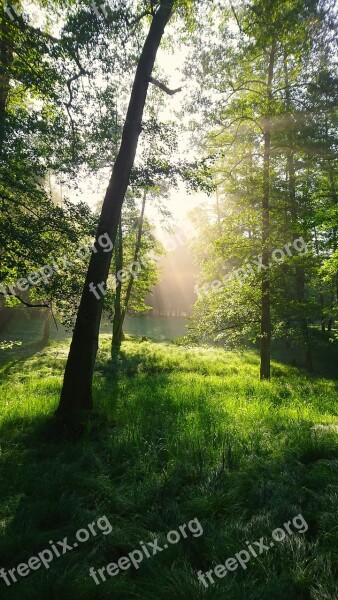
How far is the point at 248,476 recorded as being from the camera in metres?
4.10

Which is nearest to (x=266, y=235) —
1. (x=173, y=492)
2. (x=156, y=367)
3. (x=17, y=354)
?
(x=156, y=367)

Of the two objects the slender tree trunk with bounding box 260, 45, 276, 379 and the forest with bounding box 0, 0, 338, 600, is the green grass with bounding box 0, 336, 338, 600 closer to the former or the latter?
the forest with bounding box 0, 0, 338, 600

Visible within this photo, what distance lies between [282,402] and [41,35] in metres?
10.5

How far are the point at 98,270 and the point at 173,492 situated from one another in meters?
4.37

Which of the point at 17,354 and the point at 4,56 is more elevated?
the point at 4,56

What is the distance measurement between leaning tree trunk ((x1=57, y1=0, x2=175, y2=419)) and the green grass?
0.65 metres

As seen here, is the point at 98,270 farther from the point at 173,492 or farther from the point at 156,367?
the point at 156,367

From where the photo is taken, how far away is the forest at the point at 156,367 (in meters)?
2.84

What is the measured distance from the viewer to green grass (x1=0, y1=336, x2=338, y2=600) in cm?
252

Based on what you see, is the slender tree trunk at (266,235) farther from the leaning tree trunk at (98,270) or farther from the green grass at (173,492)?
the leaning tree trunk at (98,270)

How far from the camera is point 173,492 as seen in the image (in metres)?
3.89

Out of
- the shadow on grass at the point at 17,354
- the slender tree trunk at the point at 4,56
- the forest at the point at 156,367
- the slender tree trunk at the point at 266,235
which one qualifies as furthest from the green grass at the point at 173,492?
the shadow on grass at the point at 17,354

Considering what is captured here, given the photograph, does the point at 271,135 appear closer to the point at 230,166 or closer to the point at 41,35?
the point at 230,166

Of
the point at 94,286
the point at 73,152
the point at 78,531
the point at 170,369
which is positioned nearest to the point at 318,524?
the point at 78,531
